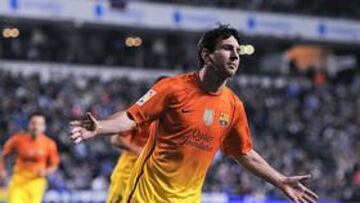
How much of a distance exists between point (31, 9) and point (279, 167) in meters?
11.8

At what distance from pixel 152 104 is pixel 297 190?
4.22 feet

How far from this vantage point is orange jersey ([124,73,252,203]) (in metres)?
6.48

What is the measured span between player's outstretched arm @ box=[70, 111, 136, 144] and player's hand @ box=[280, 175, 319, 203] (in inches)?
51.3

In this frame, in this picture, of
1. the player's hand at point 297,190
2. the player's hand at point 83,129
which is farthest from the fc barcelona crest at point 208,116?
the player's hand at point 83,129

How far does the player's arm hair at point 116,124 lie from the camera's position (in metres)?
5.80

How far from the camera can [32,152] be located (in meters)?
12.9

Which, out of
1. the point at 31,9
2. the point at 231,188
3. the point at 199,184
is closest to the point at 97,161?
the point at 231,188

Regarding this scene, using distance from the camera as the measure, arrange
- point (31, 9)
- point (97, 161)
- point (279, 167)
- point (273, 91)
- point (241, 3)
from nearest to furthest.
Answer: point (97, 161)
point (279, 167)
point (31, 9)
point (273, 91)
point (241, 3)

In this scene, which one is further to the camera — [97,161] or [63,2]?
[63,2]

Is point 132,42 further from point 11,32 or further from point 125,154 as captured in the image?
Result: point 125,154

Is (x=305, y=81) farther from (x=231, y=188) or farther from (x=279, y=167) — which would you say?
(x=231, y=188)

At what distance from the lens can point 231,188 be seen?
75.7 feet

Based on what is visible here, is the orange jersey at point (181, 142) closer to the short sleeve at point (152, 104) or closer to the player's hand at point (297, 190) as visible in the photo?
the short sleeve at point (152, 104)

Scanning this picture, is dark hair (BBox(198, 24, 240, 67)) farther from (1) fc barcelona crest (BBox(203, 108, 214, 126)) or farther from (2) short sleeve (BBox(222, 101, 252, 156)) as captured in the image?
(2) short sleeve (BBox(222, 101, 252, 156))
